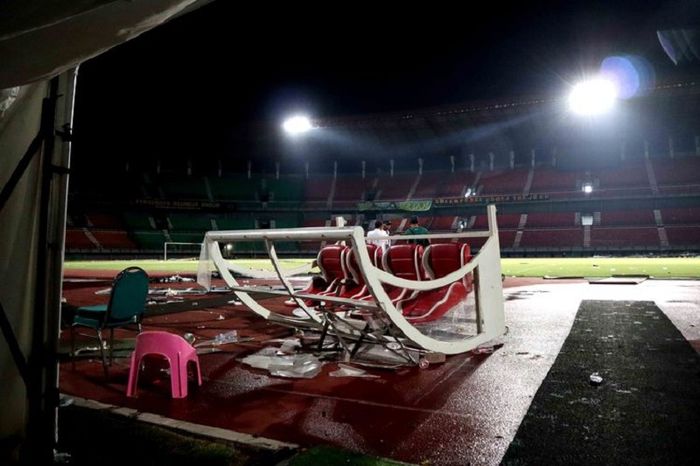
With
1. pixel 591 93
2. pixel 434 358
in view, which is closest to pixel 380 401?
pixel 434 358

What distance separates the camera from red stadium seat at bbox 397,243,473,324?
14.4 feet

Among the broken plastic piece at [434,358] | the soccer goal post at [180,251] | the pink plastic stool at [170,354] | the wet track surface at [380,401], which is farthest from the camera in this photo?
the soccer goal post at [180,251]

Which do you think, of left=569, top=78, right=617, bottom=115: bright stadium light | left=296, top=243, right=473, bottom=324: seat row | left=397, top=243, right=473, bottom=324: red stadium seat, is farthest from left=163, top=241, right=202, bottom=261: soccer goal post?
left=397, top=243, right=473, bottom=324: red stadium seat

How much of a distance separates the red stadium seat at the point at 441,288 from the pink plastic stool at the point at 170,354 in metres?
2.18

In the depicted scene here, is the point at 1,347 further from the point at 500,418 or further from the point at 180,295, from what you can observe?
the point at 180,295

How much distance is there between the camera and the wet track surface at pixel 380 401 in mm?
2359

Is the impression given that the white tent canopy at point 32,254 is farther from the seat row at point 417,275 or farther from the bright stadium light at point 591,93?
the bright stadium light at point 591,93

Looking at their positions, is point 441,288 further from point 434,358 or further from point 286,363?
point 286,363

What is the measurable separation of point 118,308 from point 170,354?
39.1 inches

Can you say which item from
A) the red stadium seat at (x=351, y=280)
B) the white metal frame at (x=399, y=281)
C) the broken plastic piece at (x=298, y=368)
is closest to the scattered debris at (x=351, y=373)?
the broken plastic piece at (x=298, y=368)

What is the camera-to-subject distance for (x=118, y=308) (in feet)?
12.5

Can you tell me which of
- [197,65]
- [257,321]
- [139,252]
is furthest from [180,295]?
[139,252]

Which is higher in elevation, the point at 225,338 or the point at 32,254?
the point at 32,254

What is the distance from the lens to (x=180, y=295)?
10156mm
